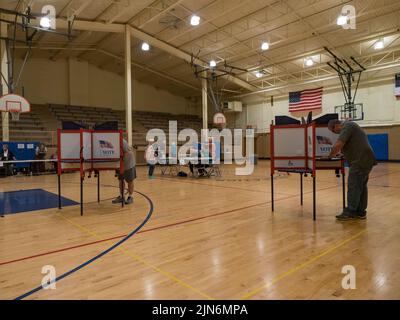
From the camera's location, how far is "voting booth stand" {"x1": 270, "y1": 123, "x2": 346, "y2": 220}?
4500 millimetres

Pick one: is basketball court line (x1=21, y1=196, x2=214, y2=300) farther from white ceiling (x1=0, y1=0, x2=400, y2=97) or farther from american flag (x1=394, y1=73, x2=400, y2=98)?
american flag (x1=394, y1=73, x2=400, y2=98)

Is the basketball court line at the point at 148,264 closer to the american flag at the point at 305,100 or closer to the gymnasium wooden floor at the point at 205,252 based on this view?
the gymnasium wooden floor at the point at 205,252

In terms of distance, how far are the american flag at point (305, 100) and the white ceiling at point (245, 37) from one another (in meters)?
0.63

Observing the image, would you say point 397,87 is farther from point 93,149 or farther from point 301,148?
point 93,149

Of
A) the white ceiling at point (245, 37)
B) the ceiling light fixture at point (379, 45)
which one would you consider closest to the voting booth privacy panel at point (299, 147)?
the white ceiling at point (245, 37)

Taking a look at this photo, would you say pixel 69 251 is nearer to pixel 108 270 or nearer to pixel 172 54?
pixel 108 270

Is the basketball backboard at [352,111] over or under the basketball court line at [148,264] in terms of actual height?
over

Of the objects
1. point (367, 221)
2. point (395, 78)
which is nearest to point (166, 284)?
point (367, 221)

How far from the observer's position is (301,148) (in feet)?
14.9

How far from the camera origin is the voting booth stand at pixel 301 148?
450cm

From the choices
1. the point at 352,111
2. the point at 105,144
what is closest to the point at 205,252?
the point at 105,144

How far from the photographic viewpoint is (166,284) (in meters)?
2.36

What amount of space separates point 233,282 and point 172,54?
16.1 meters

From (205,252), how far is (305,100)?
58.9ft
